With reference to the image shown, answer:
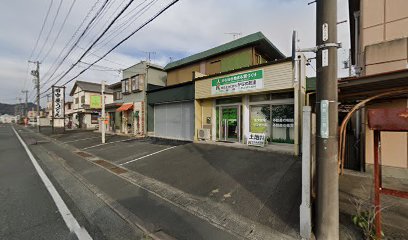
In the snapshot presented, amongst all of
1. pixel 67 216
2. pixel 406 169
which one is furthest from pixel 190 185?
pixel 406 169

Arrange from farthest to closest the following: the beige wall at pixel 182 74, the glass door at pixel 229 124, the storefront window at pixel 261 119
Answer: the beige wall at pixel 182 74 < the glass door at pixel 229 124 < the storefront window at pixel 261 119

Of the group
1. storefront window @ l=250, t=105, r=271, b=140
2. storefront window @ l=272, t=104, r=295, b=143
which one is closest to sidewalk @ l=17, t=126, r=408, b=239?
storefront window @ l=272, t=104, r=295, b=143

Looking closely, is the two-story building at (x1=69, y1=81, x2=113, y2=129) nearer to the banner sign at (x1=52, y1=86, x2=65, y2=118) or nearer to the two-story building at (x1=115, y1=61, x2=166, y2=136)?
the banner sign at (x1=52, y1=86, x2=65, y2=118)

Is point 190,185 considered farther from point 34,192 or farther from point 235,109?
point 235,109

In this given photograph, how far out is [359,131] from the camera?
7.50 m

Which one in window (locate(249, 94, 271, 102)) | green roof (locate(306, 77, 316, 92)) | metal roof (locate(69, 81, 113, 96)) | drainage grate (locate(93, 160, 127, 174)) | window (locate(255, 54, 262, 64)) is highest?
metal roof (locate(69, 81, 113, 96))

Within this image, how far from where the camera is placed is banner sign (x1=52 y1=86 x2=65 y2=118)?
25891 mm

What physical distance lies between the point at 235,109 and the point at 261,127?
1.91 meters

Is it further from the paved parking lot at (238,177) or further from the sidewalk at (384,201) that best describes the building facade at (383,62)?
the paved parking lot at (238,177)

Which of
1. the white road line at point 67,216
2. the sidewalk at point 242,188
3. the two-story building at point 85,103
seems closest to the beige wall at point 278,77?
the sidewalk at point 242,188

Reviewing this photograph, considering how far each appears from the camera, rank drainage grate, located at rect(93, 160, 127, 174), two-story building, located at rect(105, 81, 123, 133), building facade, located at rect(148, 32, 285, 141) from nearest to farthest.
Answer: drainage grate, located at rect(93, 160, 127, 174)
building facade, located at rect(148, 32, 285, 141)
two-story building, located at rect(105, 81, 123, 133)

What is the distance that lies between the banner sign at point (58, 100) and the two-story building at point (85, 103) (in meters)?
6.24

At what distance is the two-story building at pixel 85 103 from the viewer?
35.1m

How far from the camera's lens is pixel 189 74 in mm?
17125
